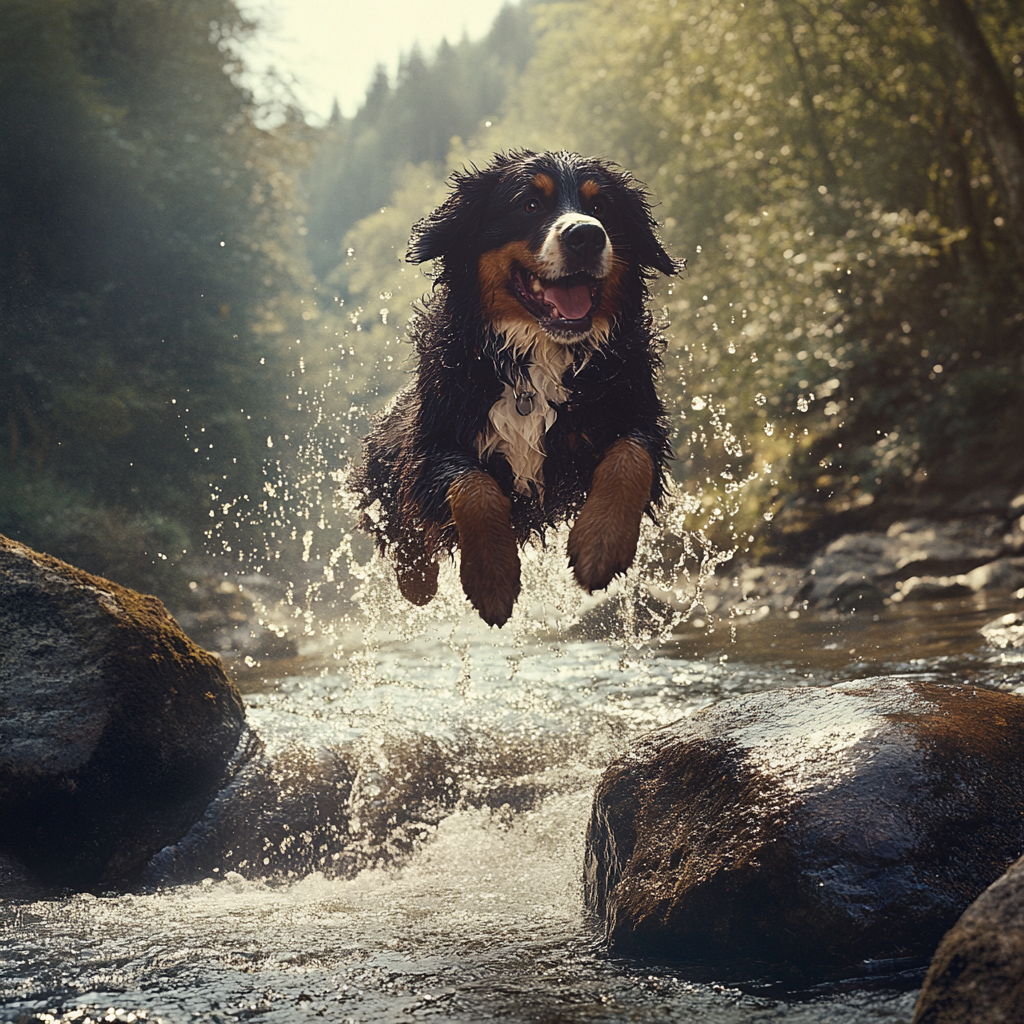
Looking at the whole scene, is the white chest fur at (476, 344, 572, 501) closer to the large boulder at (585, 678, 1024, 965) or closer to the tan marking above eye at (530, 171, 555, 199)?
the tan marking above eye at (530, 171, 555, 199)

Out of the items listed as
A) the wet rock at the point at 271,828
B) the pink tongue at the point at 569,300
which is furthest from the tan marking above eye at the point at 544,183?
the wet rock at the point at 271,828

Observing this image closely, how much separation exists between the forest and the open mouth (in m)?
5.04

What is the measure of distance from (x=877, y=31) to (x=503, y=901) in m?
13.9

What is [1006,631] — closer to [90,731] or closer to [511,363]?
[511,363]

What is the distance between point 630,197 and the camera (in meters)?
3.73

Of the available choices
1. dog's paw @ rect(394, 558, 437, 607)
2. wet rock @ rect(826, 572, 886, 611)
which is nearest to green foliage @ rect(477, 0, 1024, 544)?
wet rock @ rect(826, 572, 886, 611)

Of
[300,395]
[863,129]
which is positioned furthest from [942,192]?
[300,395]

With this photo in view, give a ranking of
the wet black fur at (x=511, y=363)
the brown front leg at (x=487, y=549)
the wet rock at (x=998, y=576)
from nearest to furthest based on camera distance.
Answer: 1. the brown front leg at (x=487, y=549)
2. the wet black fur at (x=511, y=363)
3. the wet rock at (x=998, y=576)

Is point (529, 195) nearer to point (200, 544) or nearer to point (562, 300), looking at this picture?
point (562, 300)

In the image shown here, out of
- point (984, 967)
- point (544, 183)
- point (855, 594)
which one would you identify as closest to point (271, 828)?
point (544, 183)

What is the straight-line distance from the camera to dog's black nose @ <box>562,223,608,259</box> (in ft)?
10.2

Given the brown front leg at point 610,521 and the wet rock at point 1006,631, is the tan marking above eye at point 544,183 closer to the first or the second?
the brown front leg at point 610,521

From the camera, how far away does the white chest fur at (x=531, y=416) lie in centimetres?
377

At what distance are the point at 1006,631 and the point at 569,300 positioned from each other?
3.89m
